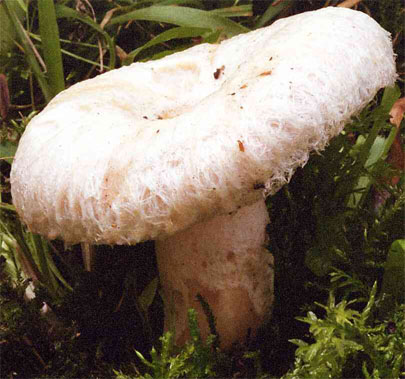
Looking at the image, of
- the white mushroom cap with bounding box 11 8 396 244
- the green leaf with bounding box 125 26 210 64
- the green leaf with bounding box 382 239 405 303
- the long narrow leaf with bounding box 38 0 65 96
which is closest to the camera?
the white mushroom cap with bounding box 11 8 396 244

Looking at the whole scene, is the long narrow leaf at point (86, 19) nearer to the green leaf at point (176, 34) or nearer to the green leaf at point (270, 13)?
the green leaf at point (176, 34)

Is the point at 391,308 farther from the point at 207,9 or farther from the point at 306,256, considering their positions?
the point at 207,9

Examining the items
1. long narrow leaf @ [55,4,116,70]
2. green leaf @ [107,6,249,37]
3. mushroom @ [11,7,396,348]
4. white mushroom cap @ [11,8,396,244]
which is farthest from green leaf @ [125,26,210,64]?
white mushroom cap @ [11,8,396,244]

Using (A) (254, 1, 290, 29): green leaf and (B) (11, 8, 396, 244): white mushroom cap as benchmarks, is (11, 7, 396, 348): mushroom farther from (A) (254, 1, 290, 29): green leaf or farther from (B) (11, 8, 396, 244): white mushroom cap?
(A) (254, 1, 290, 29): green leaf

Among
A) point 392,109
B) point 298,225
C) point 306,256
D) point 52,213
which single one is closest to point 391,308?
point 306,256

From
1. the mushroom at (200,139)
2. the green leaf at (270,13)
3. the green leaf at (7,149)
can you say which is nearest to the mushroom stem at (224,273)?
the mushroom at (200,139)
